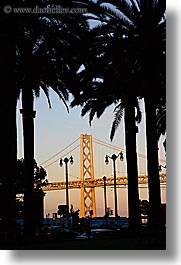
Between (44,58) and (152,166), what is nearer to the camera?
(152,166)

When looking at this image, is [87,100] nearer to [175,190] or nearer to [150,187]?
[150,187]

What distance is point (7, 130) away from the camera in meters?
10.4

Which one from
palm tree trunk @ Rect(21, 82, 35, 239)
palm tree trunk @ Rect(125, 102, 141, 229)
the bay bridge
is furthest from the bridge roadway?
palm tree trunk @ Rect(21, 82, 35, 239)

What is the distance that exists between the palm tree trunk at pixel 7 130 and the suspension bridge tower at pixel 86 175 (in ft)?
3.25

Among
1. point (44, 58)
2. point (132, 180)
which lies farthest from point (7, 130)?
point (132, 180)

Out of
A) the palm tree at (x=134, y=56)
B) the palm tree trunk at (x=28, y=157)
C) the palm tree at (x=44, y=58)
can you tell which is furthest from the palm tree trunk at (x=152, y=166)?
the palm tree trunk at (x=28, y=157)

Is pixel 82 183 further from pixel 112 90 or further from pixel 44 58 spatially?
pixel 112 90

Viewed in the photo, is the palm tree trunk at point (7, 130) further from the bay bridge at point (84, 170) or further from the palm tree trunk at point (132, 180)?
the palm tree trunk at point (132, 180)

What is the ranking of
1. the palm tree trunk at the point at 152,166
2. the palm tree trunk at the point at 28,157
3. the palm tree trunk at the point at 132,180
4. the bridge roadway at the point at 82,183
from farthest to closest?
1. the palm tree trunk at the point at 28,157
2. the palm tree trunk at the point at 132,180
3. the palm tree trunk at the point at 152,166
4. the bridge roadway at the point at 82,183

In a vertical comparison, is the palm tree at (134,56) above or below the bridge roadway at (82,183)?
above

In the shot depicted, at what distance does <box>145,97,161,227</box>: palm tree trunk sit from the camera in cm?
1020

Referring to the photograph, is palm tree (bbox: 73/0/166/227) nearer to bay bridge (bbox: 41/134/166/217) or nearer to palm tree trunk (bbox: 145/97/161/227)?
palm tree trunk (bbox: 145/97/161/227)

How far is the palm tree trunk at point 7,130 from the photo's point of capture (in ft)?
33.1

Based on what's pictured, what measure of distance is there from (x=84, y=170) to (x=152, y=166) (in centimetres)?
117
